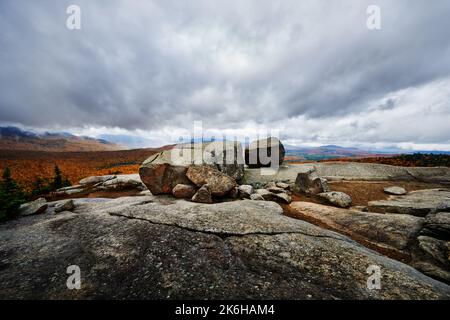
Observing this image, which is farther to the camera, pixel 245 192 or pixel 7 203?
pixel 245 192

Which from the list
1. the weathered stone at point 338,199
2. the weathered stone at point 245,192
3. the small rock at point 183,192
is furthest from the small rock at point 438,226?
the small rock at point 183,192

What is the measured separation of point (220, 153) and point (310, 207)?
299 inches

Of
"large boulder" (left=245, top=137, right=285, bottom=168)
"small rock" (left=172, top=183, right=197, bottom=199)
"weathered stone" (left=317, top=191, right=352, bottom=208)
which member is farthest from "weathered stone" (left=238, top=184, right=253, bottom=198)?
"large boulder" (left=245, top=137, right=285, bottom=168)

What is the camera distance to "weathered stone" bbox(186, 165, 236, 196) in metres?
10.7

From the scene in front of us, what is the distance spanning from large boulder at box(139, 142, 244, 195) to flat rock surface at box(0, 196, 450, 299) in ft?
13.8

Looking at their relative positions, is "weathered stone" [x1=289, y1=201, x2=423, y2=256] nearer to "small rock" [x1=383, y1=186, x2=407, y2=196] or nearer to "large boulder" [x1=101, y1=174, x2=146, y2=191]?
"small rock" [x1=383, y1=186, x2=407, y2=196]

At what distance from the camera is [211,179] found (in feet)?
35.6

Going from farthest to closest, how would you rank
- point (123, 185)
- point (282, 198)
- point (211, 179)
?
point (123, 185), point (282, 198), point (211, 179)

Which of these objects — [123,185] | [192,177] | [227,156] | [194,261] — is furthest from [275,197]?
[123,185]

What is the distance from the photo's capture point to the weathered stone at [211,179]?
10.7 meters

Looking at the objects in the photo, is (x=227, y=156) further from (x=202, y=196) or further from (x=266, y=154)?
(x=266, y=154)

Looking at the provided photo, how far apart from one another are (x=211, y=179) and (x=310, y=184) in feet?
26.1
